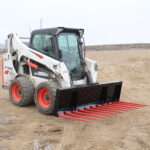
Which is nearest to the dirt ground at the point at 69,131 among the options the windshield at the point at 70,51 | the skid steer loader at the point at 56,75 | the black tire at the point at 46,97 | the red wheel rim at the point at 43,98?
the black tire at the point at 46,97

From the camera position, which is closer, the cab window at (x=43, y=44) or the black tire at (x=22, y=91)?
the cab window at (x=43, y=44)

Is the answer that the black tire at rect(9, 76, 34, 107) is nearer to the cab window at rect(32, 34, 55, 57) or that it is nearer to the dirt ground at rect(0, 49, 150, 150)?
the dirt ground at rect(0, 49, 150, 150)

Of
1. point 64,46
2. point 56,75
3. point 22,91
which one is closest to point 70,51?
point 64,46

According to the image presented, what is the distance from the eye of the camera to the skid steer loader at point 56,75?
980cm

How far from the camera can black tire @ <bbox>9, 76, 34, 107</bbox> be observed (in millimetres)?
10742

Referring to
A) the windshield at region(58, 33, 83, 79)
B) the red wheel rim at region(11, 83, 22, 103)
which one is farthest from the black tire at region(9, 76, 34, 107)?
the windshield at region(58, 33, 83, 79)

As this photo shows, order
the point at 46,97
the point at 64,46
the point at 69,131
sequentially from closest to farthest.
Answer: the point at 69,131
the point at 46,97
the point at 64,46

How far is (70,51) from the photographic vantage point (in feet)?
34.8

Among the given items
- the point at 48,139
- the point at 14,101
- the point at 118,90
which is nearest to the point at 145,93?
the point at 118,90

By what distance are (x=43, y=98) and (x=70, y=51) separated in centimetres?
148

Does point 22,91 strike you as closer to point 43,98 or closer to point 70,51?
point 43,98

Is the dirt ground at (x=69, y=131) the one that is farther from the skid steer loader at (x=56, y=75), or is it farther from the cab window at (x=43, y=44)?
the cab window at (x=43, y=44)

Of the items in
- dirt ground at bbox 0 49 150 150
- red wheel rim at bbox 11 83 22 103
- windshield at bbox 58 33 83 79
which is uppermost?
windshield at bbox 58 33 83 79

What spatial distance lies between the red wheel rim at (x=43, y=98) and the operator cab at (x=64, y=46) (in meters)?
0.87
